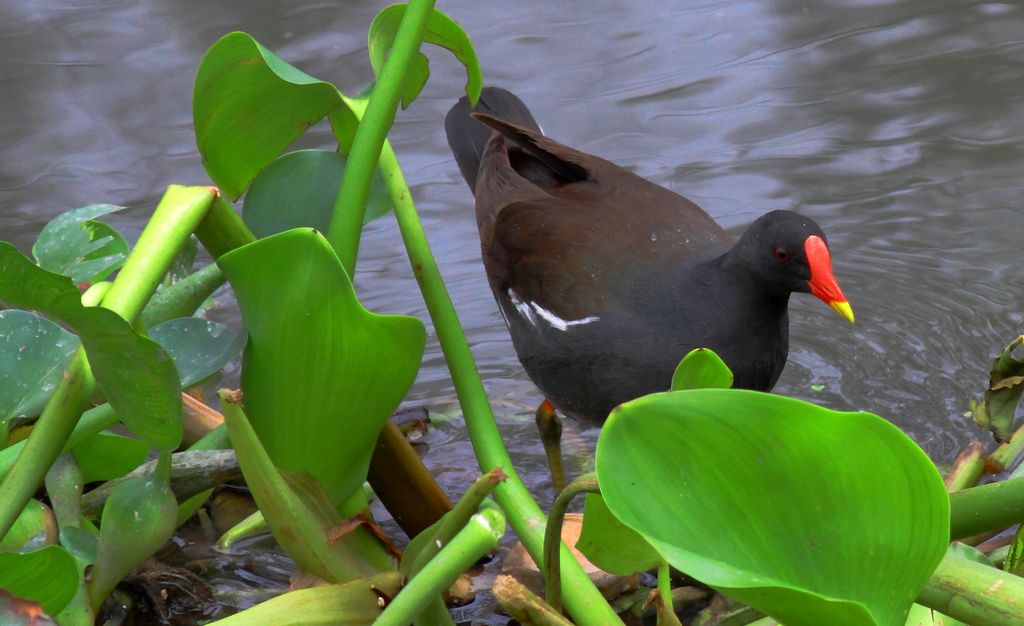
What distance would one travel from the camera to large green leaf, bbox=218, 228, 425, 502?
1.26m

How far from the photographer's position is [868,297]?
2.77m

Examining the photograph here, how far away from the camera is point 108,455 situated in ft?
5.39

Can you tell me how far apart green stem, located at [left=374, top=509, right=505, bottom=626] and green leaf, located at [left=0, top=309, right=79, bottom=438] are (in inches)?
21.0

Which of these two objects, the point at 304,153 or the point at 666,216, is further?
the point at 666,216

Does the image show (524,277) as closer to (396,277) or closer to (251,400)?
(396,277)

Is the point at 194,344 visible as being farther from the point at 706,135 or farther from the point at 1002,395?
the point at 706,135

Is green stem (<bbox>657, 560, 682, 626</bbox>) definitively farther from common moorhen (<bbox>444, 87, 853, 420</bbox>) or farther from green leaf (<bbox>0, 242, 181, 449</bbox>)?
common moorhen (<bbox>444, 87, 853, 420</bbox>)

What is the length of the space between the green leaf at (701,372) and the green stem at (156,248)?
50 centimetres

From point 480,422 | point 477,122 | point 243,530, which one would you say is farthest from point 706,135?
point 480,422

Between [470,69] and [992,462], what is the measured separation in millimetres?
867

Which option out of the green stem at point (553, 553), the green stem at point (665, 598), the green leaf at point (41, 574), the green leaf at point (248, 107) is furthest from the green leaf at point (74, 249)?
the green stem at point (665, 598)

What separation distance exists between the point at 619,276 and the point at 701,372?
3.61 feet

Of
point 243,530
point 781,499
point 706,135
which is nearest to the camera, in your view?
point 781,499

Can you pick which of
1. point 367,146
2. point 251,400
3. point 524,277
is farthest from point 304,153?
point 524,277
